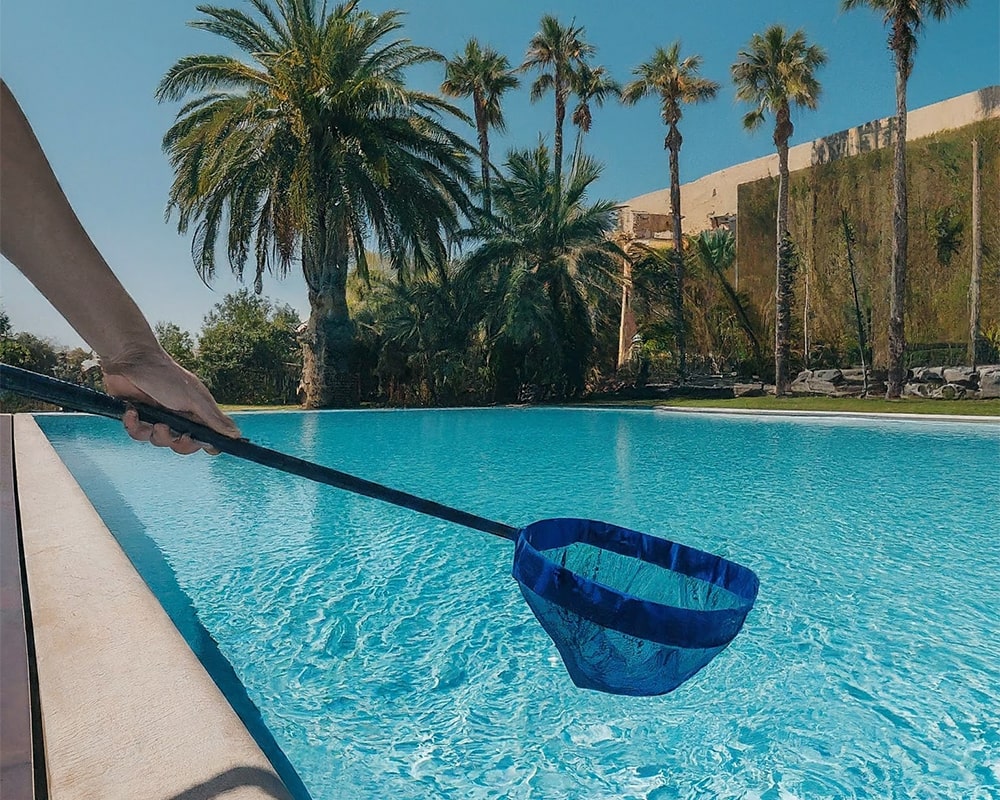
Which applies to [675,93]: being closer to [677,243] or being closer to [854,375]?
[677,243]

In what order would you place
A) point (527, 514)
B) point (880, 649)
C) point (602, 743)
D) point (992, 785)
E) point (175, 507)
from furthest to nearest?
point (175, 507)
point (527, 514)
point (880, 649)
point (602, 743)
point (992, 785)

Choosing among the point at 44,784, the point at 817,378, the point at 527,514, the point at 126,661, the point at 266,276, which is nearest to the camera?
the point at 44,784

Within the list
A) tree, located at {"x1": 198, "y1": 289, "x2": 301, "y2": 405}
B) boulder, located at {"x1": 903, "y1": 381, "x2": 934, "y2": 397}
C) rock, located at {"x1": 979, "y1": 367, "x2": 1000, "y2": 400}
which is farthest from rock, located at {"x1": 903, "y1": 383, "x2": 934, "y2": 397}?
tree, located at {"x1": 198, "y1": 289, "x2": 301, "y2": 405}

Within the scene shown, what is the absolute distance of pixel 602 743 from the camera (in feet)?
8.53

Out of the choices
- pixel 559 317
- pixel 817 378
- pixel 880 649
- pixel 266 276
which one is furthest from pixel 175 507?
pixel 817 378

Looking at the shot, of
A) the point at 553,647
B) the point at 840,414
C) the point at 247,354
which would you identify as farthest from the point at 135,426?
the point at 247,354

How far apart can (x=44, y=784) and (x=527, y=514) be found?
490cm

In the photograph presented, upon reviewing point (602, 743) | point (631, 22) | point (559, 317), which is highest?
point (631, 22)

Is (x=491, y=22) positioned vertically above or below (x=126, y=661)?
above

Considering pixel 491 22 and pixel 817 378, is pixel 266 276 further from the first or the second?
pixel 817 378

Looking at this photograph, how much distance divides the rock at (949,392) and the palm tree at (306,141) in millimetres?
12894

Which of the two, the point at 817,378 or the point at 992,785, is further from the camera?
the point at 817,378

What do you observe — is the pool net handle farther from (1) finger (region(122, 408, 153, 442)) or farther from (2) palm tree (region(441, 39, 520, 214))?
(2) palm tree (region(441, 39, 520, 214))

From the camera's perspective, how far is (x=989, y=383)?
17.3 meters
